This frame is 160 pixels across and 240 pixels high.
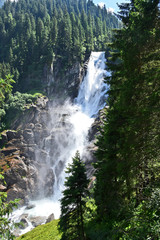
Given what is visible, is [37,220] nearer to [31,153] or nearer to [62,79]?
[31,153]

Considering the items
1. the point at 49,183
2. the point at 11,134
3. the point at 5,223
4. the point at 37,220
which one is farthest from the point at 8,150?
the point at 5,223

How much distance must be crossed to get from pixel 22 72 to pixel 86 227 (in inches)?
2604

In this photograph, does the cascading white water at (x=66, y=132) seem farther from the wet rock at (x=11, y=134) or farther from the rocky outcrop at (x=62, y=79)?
the wet rock at (x=11, y=134)

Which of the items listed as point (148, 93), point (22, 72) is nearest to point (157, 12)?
point (148, 93)

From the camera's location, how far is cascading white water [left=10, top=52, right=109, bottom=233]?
123ft

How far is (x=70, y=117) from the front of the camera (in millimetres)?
54125

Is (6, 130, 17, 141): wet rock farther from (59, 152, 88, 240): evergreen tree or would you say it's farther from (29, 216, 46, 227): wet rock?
(59, 152, 88, 240): evergreen tree

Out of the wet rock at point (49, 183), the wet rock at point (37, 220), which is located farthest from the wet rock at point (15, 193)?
the wet rock at point (37, 220)

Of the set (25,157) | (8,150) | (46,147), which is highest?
(8,150)

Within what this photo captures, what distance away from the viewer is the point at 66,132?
48.9m

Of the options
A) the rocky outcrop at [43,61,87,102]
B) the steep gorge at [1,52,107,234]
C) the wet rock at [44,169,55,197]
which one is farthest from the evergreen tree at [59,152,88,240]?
the rocky outcrop at [43,61,87,102]

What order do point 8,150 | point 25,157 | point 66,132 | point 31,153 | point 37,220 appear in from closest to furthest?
1. point 37,220
2. point 8,150
3. point 25,157
4. point 31,153
5. point 66,132

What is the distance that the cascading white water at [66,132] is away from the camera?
123ft

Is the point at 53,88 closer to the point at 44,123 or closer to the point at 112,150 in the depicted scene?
the point at 44,123
